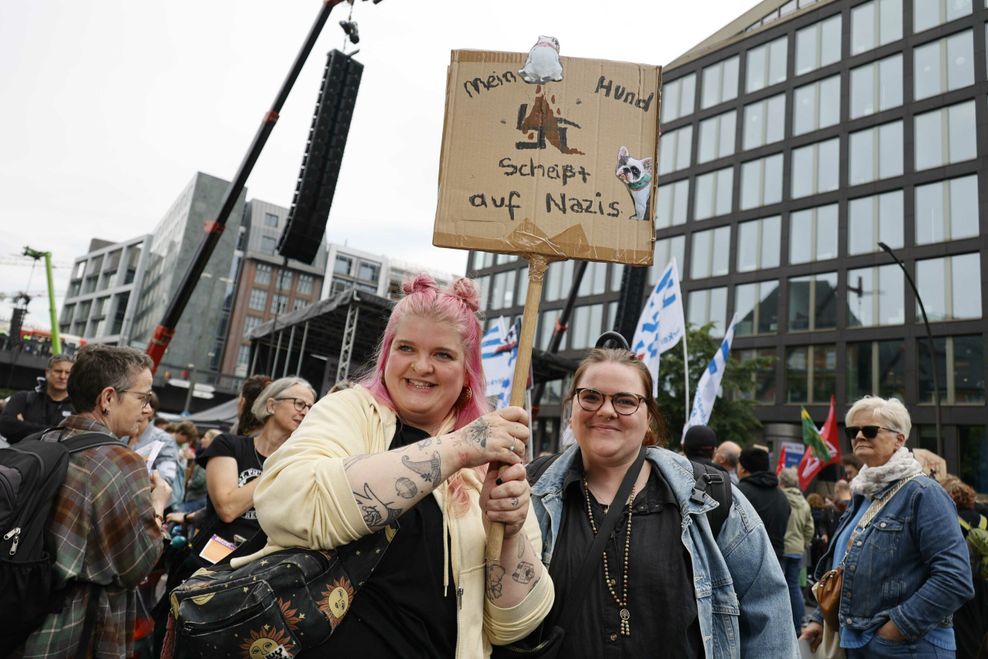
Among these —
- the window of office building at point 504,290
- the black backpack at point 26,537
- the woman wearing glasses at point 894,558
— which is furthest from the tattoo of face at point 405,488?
the window of office building at point 504,290

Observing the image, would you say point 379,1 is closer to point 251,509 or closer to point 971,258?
point 251,509

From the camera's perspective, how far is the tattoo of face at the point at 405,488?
160cm

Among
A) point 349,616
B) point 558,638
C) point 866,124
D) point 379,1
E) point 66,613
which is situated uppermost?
point 866,124

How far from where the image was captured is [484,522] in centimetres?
192

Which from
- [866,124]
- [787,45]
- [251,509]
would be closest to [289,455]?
[251,509]

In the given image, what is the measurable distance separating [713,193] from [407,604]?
40.0 metres

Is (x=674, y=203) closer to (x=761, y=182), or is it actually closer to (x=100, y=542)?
(x=761, y=182)

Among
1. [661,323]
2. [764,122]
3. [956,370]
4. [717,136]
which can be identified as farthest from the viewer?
[717,136]

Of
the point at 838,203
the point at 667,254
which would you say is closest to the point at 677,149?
the point at 667,254

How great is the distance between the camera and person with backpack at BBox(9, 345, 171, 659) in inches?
101

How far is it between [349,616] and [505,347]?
1246 centimetres

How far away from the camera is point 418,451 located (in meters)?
1.66

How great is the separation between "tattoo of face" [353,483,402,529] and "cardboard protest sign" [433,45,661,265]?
969 millimetres

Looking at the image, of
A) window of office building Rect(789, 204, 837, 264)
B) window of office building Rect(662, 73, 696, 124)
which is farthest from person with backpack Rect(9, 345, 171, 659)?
window of office building Rect(662, 73, 696, 124)
